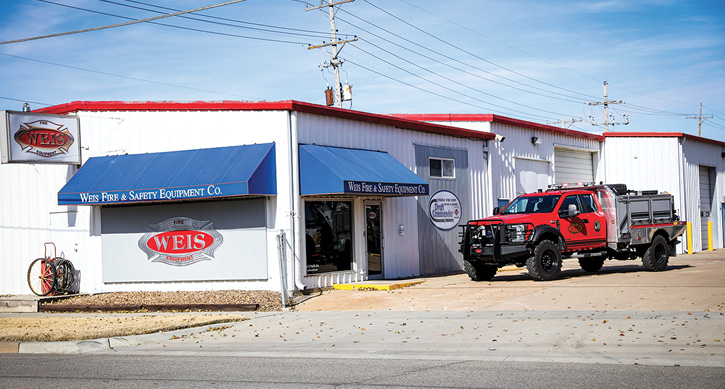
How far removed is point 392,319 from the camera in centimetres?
1373

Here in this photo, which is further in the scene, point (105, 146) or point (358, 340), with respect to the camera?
point (105, 146)

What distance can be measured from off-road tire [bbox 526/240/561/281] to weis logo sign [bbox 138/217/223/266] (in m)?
7.66

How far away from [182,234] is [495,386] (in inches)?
508

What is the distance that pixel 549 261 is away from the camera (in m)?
18.6

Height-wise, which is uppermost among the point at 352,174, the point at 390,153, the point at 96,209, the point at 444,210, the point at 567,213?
the point at 390,153

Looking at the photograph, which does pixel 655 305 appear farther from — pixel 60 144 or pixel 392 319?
pixel 60 144

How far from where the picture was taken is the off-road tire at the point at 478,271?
63.1 feet

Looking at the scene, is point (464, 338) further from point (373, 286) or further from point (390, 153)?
point (390, 153)

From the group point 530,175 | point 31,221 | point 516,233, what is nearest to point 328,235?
point 516,233

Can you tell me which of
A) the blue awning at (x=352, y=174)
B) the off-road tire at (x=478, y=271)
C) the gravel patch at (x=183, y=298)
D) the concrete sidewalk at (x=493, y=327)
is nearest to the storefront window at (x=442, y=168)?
the blue awning at (x=352, y=174)

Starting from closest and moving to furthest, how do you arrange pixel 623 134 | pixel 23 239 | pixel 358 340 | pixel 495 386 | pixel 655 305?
pixel 495 386
pixel 358 340
pixel 655 305
pixel 23 239
pixel 623 134

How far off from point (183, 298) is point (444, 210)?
9144mm

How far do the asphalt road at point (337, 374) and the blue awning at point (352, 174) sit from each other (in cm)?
785

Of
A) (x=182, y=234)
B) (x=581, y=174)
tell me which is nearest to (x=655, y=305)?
(x=182, y=234)
